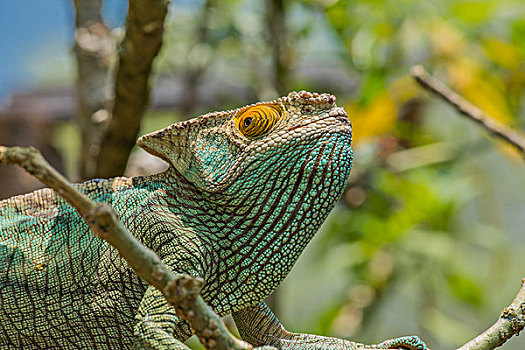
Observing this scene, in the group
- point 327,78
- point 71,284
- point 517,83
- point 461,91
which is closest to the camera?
point 71,284

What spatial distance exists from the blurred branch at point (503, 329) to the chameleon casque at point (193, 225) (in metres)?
0.11

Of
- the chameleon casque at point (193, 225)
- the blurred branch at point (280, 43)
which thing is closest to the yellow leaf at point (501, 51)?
the blurred branch at point (280, 43)

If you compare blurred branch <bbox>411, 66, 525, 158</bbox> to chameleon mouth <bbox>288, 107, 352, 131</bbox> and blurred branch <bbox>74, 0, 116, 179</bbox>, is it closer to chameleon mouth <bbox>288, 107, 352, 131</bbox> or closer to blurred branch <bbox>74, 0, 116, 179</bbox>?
chameleon mouth <bbox>288, 107, 352, 131</bbox>

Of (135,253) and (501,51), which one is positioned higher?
(135,253)

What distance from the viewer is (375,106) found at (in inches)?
108

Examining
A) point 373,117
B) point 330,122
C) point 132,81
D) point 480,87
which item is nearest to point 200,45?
point 373,117

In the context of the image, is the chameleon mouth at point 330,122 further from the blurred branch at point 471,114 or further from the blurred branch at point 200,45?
the blurred branch at point 200,45

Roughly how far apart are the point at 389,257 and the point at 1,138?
2.12 meters

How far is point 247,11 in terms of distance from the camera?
10.7 feet

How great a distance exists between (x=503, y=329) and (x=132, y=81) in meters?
0.99

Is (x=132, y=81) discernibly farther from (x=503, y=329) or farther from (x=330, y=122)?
(x=503, y=329)

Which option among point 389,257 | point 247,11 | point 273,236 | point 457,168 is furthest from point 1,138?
point 273,236

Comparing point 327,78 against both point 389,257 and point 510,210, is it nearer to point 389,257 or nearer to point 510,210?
point 389,257

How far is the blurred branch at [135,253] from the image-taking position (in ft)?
2.21
